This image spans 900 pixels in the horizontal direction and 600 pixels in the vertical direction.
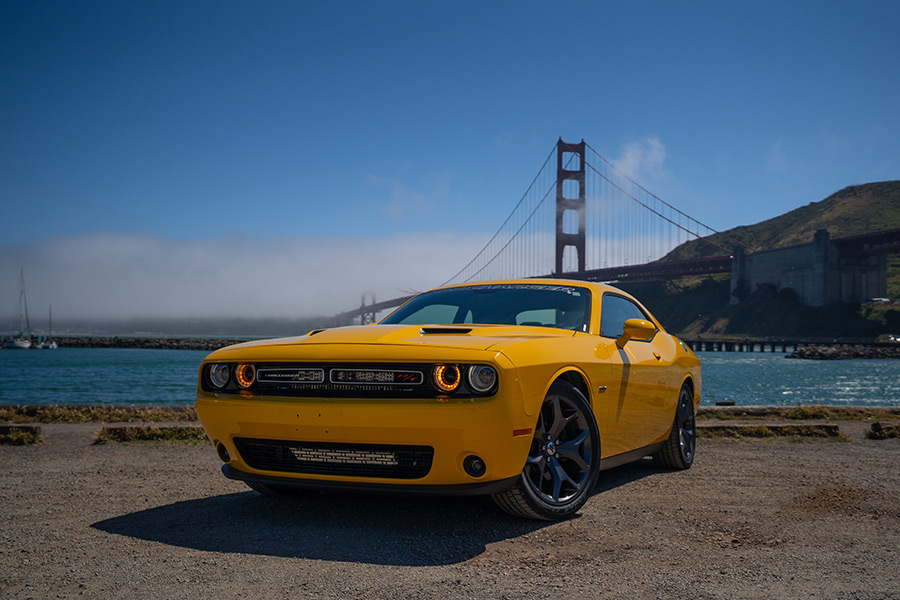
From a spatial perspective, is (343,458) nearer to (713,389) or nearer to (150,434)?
(150,434)

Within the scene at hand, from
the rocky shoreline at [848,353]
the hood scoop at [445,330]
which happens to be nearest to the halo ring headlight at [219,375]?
the hood scoop at [445,330]

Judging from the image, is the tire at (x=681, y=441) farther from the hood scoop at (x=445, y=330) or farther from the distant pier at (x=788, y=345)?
the distant pier at (x=788, y=345)

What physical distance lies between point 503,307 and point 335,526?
5.69ft

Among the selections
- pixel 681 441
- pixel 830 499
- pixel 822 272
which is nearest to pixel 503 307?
pixel 681 441

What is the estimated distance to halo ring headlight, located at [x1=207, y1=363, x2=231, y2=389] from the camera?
3703 millimetres

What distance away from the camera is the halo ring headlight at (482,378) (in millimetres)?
3217

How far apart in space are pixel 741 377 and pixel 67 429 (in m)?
42.7

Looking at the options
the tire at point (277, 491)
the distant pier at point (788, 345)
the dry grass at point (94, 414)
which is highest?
the tire at point (277, 491)

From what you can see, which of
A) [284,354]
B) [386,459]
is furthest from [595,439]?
[284,354]

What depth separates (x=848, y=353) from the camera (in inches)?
2879

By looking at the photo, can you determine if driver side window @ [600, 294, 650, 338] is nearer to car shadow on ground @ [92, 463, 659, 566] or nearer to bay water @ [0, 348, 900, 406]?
car shadow on ground @ [92, 463, 659, 566]

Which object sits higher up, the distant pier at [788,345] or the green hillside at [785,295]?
the green hillside at [785,295]

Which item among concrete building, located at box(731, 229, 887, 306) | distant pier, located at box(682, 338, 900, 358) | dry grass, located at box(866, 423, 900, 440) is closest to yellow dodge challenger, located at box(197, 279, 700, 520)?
dry grass, located at box(866, 423, 900, 440)

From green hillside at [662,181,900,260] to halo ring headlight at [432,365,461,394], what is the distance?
13214 cm
